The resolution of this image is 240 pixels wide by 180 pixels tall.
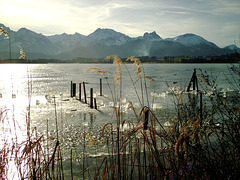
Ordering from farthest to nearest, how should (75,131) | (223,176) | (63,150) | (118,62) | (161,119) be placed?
1. (161,119)
2. (75,131)
3. (63,150)
4. (118,62)
5. (223,176)

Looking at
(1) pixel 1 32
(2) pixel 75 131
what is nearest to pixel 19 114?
(2) pixel 75 131

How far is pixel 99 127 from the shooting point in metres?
16.3

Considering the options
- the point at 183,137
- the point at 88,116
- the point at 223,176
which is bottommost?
the point at 88,116

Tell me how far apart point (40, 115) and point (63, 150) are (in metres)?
10.3

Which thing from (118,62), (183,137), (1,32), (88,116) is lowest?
(88,116)

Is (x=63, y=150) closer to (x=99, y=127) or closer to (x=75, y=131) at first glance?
(x=75, y=131)

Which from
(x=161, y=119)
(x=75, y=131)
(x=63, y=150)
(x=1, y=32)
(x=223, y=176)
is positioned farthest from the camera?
(x=161, y=119)

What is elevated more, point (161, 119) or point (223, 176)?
point (223, 176)

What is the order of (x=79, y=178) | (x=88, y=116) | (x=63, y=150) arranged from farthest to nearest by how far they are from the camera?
1. (x=88, y=116)
2. (x=63, y=150)
3. (x=79, y=178)

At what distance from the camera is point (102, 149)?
11406 millimetres

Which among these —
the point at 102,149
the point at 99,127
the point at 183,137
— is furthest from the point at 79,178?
the point at 99,127

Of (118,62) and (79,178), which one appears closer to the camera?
(118,62)

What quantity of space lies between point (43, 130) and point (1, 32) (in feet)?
36.3

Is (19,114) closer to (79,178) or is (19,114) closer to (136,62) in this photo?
(79,178)
